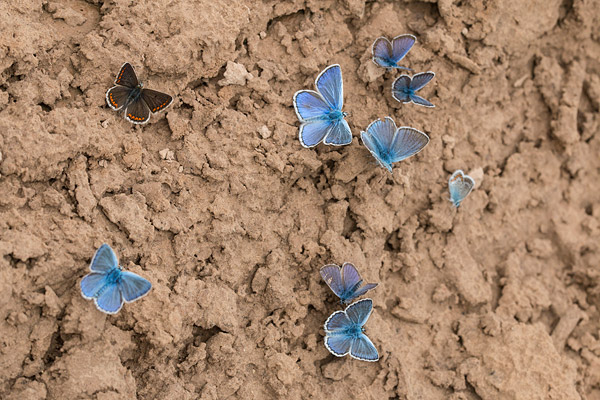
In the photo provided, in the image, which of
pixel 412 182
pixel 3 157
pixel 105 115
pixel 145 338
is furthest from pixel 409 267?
pixel 3 157

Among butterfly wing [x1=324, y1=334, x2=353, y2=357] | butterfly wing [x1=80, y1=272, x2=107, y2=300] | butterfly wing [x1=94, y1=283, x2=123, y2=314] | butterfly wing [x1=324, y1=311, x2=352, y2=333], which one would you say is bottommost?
butterfly wing [x1=324, y1=334, x2=353, y2=357]

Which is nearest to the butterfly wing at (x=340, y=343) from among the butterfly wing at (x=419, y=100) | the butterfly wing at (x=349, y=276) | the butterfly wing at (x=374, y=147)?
the butterfly wing at (x=349, y=276)

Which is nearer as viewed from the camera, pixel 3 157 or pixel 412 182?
pixel 3 157

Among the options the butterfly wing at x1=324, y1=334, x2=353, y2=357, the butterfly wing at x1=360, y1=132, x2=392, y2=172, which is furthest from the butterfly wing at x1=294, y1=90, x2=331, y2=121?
Result: the butterfly wing at x1=324, y1=334, x2=353, y2=357

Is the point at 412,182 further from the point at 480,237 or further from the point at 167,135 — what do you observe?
the point at 167,135

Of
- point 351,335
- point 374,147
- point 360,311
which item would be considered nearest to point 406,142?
point 374,147

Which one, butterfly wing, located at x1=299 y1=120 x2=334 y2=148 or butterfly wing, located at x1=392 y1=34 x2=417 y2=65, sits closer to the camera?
butterfly wing, located at x1=299 y1=120 x2=334 y2=148

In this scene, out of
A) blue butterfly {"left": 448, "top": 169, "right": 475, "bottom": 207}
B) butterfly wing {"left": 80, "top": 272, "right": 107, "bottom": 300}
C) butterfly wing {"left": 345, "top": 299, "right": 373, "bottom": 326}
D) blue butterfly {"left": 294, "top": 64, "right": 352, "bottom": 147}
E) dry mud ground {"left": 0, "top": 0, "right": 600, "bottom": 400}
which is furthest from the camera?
blue butterfly {"left": 448, "top": 169, "right": 475, "bottom": 207}

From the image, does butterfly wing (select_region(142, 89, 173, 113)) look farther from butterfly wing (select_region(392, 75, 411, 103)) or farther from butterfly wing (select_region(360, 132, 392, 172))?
butterfly wing (select_region(392, 75, 411, 103))
